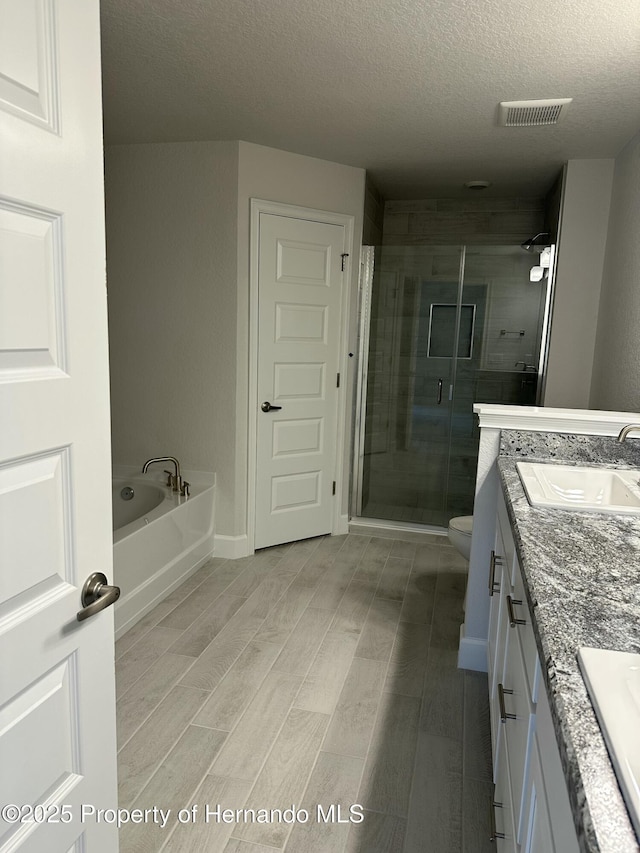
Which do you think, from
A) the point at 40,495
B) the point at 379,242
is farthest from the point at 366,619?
the point at 379,242

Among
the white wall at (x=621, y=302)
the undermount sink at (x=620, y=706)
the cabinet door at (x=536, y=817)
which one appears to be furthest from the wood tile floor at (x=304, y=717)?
the white wall at (x=621, y=302)

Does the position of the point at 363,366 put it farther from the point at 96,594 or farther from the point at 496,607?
the point at 96,594

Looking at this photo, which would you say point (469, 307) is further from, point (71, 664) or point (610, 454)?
point (71, 664)

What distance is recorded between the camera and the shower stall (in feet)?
13.5

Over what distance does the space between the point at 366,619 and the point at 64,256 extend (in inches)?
96.6

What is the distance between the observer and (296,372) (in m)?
3.86

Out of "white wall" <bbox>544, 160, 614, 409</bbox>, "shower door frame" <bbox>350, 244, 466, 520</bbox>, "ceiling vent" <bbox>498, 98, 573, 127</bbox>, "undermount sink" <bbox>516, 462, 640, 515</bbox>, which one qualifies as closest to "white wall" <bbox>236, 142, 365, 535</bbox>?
"shower door frame" <bbox>350, 244, 466, 520</bbox>

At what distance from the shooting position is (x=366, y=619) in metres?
3.04

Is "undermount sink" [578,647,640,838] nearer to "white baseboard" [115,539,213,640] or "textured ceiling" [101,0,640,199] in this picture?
"textured ceiling" [101,0,640,199]

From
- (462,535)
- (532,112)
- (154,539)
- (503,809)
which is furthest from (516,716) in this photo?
(532,112)

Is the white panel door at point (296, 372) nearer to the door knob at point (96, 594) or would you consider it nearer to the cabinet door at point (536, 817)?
the door knob at point (96, 594)

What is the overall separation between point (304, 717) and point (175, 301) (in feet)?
7.97

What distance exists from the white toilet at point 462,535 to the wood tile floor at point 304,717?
323 millimetres

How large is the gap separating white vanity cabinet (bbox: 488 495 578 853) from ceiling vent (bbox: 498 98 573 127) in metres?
1.92
